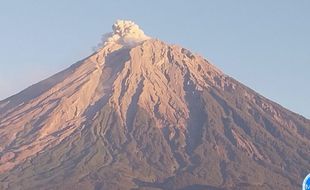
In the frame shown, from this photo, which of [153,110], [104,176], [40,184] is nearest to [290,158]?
[153,110]

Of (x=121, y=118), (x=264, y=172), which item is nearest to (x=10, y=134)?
(x=121, y=118)

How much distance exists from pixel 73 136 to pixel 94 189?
1154 inches

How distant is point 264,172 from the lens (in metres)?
180

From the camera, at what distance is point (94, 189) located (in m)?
161

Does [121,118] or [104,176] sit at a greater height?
[121,118]

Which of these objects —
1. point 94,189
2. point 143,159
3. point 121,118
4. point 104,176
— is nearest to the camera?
point 94,189

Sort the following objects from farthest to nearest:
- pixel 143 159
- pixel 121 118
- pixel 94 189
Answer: pixel 121 118 → pixel 143 159 → pixel 94 189

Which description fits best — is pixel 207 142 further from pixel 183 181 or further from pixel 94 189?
pixel 94 189

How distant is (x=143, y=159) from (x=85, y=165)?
15.2m

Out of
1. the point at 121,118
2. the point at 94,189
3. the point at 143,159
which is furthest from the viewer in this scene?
the point at 121,118

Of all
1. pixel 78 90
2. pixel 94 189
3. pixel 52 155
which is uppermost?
A: pixel 78 90

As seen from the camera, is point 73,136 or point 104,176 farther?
point 73,136

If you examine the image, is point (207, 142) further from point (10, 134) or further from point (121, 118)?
point (10, 134)

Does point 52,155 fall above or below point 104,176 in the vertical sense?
above
